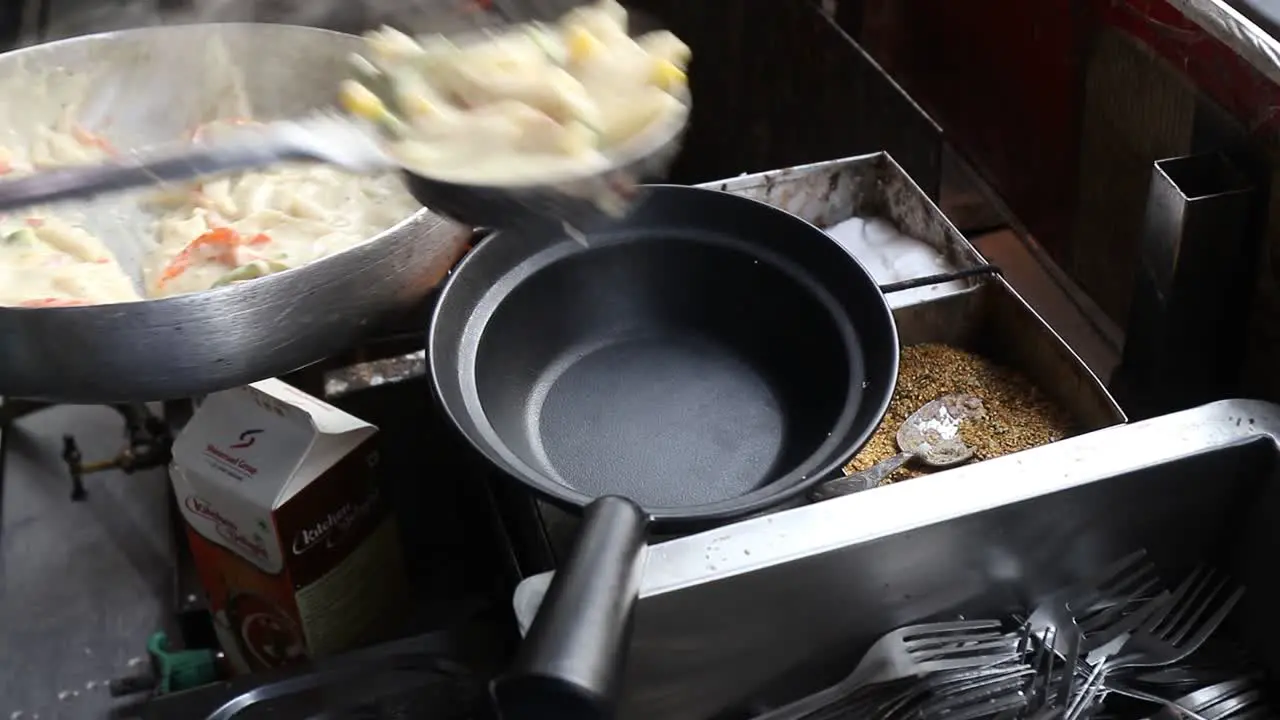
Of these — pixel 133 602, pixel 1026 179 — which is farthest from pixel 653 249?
pixel 133 602

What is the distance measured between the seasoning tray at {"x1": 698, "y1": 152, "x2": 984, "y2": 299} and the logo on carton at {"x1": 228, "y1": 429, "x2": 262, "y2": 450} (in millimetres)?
435

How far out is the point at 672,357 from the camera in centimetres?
83

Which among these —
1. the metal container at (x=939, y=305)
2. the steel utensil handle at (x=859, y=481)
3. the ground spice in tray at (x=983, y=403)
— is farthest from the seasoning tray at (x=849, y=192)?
the steel utensil handle at (x=859, y=481)

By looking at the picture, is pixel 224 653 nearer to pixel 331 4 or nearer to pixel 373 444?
pixel 373 444

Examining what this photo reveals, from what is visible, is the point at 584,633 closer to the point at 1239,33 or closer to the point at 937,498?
the point at 937,498

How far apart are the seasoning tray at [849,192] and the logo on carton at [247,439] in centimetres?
43

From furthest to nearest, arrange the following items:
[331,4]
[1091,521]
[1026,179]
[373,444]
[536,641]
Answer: [1026,179]
[331,4]
[373,444]
[1091,521]
[536,641]

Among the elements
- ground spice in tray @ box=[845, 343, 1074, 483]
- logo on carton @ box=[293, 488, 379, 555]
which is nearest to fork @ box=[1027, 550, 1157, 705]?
ground spice in tray @ box=[845, 343, 1074, 483]

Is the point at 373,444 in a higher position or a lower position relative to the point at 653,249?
lower

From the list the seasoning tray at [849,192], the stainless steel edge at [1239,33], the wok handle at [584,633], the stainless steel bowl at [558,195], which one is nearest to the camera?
the wok handle at [584,633]

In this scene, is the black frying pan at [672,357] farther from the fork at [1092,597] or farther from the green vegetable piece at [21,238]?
the green vegetable piece at [21,238]

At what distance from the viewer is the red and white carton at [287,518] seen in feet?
2.56

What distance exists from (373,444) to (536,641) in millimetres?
379

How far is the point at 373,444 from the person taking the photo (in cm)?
82
